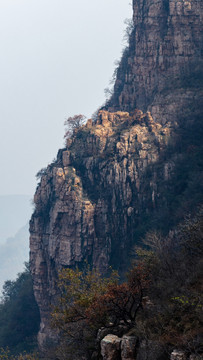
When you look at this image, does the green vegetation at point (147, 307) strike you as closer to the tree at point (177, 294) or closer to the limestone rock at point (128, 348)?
Answer: the tree at point (177, 294)

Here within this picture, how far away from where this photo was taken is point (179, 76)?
59219 millimetres

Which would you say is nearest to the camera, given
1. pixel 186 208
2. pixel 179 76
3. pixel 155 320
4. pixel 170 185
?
pixel 155 320

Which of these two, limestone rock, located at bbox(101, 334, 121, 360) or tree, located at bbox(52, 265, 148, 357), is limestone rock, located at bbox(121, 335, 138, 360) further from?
tree, located at bbox(52, 265, 148, 357)

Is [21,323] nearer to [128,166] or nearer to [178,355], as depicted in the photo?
[128,166]

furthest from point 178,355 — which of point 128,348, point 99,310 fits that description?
point 99,310

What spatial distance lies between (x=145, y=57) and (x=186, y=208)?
85.1 ft

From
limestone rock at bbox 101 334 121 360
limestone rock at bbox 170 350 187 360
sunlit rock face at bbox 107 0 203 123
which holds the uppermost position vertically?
sunlit rock face at bbox 107 0 203 123

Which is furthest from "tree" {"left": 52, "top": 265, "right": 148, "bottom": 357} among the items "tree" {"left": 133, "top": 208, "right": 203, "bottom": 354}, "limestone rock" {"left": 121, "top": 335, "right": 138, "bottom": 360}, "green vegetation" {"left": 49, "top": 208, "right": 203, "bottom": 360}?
"limestone rock" {"left": 121, "top": 335, "right": 138, "bottom": 360}

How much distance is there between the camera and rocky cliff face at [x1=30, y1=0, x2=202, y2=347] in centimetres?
5156

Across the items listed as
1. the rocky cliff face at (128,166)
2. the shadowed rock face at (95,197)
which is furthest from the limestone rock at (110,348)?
the shadowed rock face at (95,197)

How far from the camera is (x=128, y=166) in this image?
52469 mm

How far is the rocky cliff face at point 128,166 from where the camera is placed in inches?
2030

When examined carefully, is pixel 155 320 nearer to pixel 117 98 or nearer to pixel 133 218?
pixel 133 218

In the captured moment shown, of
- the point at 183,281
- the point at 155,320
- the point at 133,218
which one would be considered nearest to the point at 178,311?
the point at 155,320
